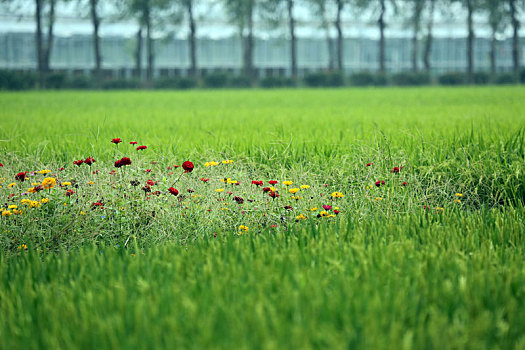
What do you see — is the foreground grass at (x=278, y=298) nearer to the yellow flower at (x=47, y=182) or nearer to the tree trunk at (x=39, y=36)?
the yellow flower at (x=47, y=182)

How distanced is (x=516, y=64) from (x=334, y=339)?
136 ft

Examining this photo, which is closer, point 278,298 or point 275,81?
point 278,298

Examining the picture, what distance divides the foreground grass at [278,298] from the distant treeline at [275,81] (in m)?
30.5

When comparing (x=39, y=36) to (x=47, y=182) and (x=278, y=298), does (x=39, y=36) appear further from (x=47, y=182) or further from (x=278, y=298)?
(x=278, y=298)

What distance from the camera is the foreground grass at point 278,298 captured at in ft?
4.69

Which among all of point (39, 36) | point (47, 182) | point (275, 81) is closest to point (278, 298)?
point (47, 182)

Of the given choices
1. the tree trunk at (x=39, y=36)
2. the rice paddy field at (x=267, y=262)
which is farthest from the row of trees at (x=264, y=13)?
the rice paddy field at (x=267, y=262)

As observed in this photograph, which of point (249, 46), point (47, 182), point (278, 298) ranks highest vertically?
point (249, 46)

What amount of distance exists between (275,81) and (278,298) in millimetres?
31276

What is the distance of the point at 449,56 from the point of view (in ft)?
183

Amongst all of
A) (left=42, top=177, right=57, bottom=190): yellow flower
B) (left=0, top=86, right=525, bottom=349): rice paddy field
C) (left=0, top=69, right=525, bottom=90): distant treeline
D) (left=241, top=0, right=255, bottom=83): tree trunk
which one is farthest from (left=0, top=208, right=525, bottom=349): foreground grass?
(left=241, top=0, right=255, bottom=83): tree trunk

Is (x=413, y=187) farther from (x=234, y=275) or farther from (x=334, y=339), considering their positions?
(x=334, y=339)

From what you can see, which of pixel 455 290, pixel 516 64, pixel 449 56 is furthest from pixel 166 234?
pixel 449 56

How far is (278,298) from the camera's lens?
1.70 meters
